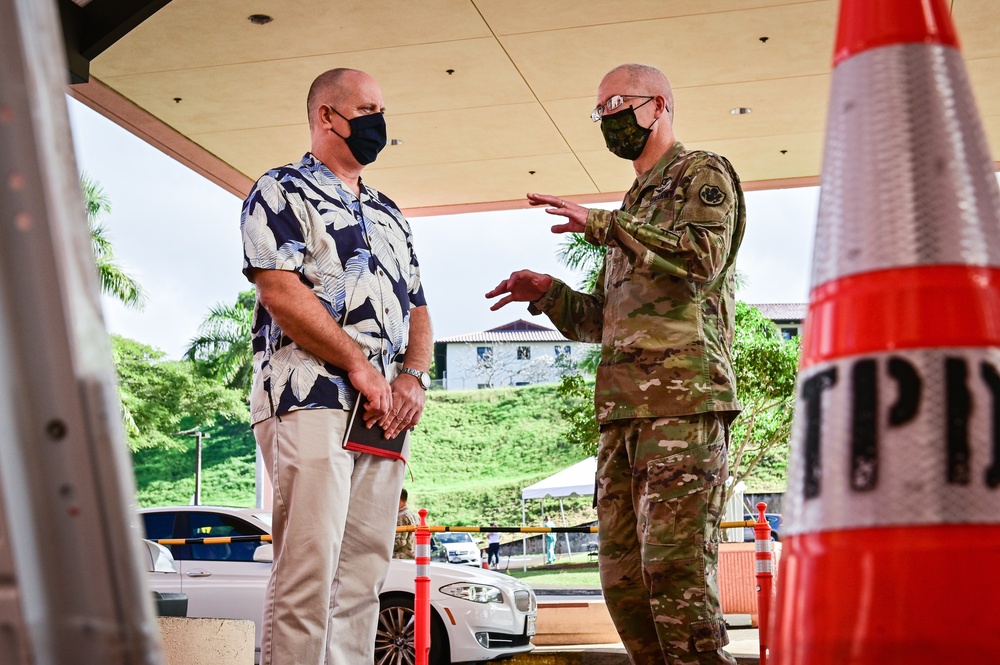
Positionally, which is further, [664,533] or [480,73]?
[480,73]

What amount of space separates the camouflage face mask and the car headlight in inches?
218

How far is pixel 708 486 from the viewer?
3.13 m

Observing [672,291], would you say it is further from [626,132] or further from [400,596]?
[400,596]

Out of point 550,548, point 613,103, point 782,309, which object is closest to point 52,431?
point 613,103

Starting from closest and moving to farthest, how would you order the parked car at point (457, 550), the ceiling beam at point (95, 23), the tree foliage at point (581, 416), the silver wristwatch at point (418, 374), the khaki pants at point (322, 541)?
the khaki pants at point (322, 541) < the silver wristwatch at point (418, 374) < the ceiling beam at point (95, 23) < the tree foliage at point (581, 416) < the parked car at point (457, 550)

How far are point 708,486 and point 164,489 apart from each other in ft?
180

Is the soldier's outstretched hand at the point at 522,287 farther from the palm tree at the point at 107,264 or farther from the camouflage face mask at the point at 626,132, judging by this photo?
the palm tree at the point at 107,264

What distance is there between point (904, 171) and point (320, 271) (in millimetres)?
2177

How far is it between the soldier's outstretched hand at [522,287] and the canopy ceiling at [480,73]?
4.61 meters

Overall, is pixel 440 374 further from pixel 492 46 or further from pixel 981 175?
pixel 981 175

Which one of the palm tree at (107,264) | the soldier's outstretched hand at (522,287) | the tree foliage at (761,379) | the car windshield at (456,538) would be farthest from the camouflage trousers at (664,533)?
the car windshield at (456,538)

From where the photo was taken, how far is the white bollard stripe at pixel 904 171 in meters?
1.35

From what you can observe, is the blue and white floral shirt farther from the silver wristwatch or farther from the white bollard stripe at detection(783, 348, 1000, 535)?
the white bollard stripe at detection(783, 348, 1000, 535)

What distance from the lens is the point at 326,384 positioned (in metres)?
3.14
